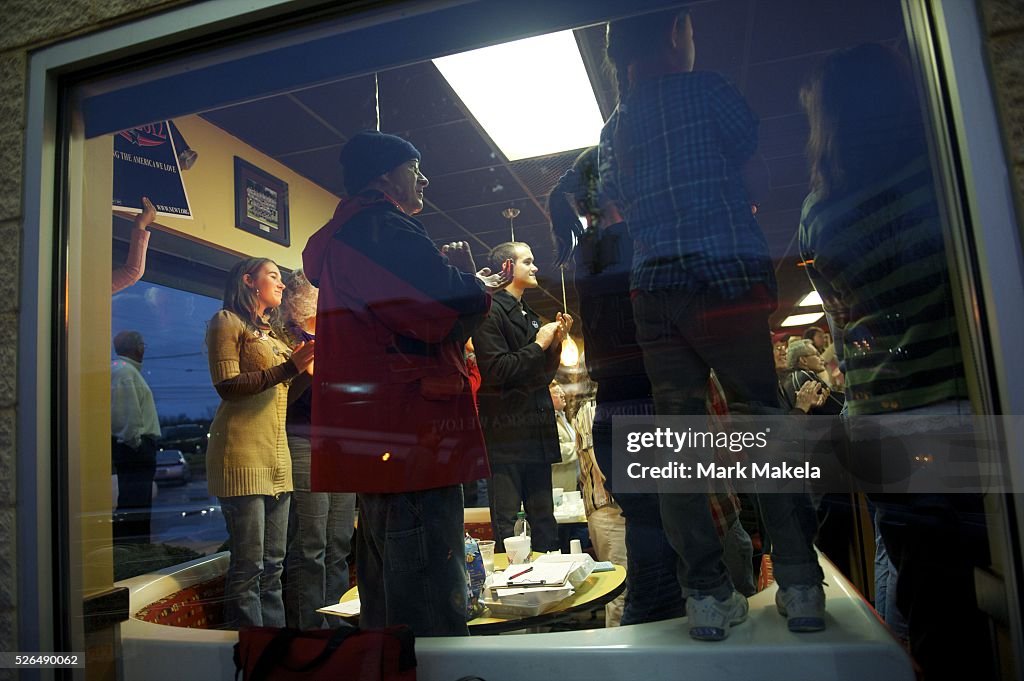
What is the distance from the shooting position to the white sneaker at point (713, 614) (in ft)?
3.73

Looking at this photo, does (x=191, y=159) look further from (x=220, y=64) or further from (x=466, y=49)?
(x=466, y=49)

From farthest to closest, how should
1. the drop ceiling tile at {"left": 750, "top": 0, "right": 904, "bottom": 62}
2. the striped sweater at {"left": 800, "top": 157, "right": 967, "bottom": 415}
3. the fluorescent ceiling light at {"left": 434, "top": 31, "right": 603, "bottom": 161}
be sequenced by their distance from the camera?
1. the fluorescent ceiling light at {"left": 434, "top": 31, "right": 603, "bottom": 161}
2. the drop ceiling tile at {"left": 750, "top": 0, "right": 904, "bottom": 62}
3. the striped sweater at {"left": 800, "top": 157, "right": 967, "bottom": 415}

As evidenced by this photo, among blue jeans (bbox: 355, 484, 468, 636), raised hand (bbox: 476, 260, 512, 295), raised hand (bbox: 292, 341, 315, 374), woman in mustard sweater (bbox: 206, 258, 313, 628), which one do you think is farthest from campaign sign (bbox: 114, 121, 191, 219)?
blue jeans (bbox: 355, 484, 468, 636)

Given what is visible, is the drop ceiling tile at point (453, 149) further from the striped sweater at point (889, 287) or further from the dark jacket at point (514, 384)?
the striped sweater at point (889, 287)

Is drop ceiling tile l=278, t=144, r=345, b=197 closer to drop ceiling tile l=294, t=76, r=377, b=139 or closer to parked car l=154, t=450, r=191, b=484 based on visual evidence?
drop ceiling tile l=294, t=76, r=377, b=139

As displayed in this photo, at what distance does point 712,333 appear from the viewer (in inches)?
49.1

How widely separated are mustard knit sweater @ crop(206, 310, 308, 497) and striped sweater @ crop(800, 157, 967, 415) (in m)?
1.32

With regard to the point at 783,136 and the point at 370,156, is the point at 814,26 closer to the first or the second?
the point at 783,136

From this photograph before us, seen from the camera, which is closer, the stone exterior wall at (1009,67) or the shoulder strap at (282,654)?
the stone exterior wall at (1009,67)

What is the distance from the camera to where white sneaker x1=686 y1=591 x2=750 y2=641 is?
114 cm

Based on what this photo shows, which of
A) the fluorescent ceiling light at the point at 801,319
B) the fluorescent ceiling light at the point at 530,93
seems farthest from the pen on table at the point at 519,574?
the fluorescent ceiling light at the point at 530,93

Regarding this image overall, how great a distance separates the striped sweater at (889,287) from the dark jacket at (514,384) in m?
0.68

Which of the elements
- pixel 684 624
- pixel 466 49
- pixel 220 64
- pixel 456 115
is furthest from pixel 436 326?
pixel 684 624

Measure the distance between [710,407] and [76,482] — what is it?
1.29 metres
